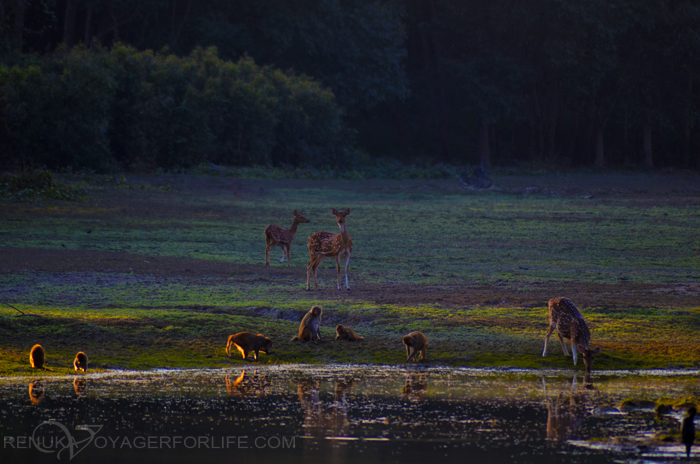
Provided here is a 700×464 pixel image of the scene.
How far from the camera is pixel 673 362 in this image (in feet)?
31.7

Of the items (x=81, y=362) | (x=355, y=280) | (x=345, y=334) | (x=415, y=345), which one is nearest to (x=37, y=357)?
(x=81, y=362)

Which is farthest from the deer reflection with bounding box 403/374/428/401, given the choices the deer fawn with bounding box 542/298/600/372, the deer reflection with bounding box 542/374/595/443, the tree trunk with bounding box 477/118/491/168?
the tree trunk with bounding box 477/118/491/168

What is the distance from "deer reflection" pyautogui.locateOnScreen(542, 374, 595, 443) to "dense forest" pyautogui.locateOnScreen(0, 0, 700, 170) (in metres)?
28.2

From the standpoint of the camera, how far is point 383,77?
53.5 metres

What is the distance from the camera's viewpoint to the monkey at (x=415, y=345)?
9.41 m

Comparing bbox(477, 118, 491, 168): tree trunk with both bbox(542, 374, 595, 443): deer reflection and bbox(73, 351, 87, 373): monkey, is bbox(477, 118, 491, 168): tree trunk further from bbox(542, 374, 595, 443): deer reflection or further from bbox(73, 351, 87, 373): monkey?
bbox(73, 351, 87, 373): monkey

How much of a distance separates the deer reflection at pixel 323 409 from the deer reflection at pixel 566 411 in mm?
1721

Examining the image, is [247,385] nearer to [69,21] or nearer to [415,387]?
[415,387]

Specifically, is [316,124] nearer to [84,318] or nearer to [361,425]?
[84,318]

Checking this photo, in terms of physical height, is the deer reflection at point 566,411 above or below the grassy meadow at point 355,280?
below

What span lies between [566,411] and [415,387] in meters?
1.54

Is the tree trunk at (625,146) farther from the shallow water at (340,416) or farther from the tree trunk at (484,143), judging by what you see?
the shallow water at (340,416)

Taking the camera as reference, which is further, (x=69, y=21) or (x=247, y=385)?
(x=69, y=21)

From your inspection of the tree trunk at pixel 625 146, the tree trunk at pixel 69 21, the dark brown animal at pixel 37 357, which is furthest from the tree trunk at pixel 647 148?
the dark brown animal at pixel 37 357
